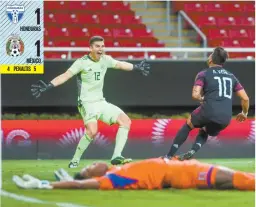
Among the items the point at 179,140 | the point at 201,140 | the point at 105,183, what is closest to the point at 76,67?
the point at 179,140

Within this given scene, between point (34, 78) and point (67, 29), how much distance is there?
2.28 m

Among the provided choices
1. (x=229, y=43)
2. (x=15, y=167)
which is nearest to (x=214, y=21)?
(x=229, y=43)

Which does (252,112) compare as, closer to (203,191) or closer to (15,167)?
(15,167)

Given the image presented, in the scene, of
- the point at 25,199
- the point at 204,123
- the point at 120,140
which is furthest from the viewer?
the point at 120,140

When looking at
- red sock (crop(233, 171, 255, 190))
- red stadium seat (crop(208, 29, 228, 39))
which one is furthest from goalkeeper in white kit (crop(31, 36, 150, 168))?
red stadium seat (crop(208, 29, 228, 39))

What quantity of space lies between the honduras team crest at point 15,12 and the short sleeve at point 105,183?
2.18 metres

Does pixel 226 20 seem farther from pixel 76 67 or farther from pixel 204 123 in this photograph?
pixel 204 123

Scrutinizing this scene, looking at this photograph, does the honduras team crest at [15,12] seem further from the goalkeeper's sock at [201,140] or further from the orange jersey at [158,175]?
the goalkeeper's sock at [201,140]

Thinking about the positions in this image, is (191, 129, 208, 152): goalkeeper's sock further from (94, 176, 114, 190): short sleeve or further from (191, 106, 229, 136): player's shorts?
(94, 176, 114, 190): short sleeve

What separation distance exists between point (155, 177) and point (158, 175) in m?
0.06

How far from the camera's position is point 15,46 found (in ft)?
35.8

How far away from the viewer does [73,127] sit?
1844 cm

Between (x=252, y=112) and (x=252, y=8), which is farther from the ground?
(x=252, y=8)

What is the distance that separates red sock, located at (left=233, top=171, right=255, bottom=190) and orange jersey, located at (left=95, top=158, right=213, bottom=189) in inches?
11.5
